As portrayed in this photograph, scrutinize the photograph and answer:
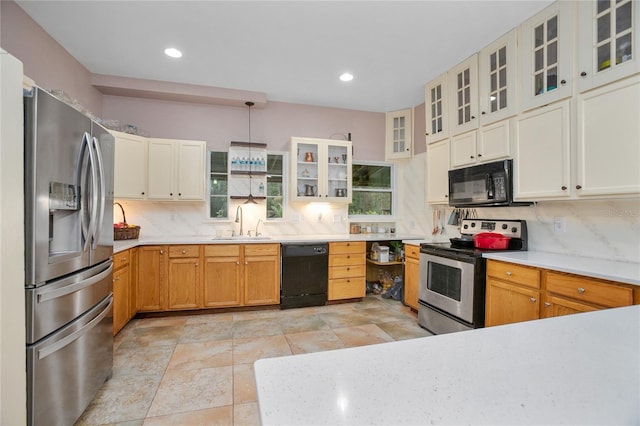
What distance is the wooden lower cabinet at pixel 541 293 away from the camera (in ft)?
5.82

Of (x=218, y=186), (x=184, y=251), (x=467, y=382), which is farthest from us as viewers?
(x=218, y=186)

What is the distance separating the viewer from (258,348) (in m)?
2.73

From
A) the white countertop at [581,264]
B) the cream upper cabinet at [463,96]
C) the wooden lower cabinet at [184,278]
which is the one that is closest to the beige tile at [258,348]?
the wooden lower cabinet at [184,278]

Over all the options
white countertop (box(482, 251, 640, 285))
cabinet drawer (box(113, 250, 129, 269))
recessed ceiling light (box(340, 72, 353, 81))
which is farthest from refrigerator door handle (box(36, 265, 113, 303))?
recessed ceiling light (box(340, 72, 353, 81))

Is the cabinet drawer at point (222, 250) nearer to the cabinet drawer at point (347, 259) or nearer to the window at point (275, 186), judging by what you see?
the window at point (275, 186)

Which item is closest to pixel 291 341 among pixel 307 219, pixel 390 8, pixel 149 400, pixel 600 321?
Result: pixel 149 400

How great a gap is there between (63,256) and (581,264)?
126 inches

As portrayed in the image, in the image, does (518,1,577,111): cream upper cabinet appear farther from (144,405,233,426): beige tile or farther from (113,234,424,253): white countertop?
(144,405,233,426): beige tile

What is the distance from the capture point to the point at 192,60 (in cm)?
315

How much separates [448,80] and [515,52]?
800 millimetres

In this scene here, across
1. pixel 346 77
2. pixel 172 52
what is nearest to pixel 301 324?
pixel 346 77

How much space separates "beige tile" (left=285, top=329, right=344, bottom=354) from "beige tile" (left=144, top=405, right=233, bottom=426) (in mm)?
900

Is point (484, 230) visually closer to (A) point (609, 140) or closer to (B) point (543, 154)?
(B) point (543, 154)

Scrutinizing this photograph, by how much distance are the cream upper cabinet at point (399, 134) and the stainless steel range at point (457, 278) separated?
5.48 feet
